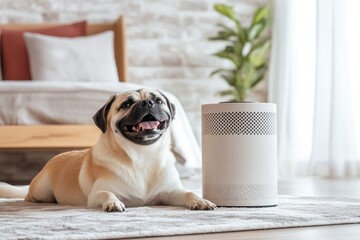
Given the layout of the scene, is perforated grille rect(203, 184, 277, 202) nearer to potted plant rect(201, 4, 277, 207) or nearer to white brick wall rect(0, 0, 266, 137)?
potted plant rect(201, 4, 277, 207)

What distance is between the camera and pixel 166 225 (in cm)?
156

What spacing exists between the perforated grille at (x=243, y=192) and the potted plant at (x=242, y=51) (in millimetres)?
2912

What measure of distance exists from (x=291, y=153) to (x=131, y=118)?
2.65 metres

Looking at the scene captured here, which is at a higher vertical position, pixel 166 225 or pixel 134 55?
pixel 134 55

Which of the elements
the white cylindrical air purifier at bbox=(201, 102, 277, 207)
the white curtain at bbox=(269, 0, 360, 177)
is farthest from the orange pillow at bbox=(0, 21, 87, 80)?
the white cylindrical air purifier at bbox=(201, 102, 277, 207)

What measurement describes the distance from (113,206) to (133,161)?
20 centimetres

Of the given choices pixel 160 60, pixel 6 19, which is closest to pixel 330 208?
pixel 160 60

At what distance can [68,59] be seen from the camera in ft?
14.8

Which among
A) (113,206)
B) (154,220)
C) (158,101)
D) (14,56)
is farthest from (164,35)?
(154,220)

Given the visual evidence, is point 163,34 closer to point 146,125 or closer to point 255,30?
point 255,30

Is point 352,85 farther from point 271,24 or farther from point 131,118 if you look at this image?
point 131,118

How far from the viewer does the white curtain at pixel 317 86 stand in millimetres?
3973

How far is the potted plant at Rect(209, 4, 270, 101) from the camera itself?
16.0 ft

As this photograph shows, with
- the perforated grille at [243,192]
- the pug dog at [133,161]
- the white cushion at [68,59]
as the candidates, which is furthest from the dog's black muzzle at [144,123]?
the white cushion at [68,59]
